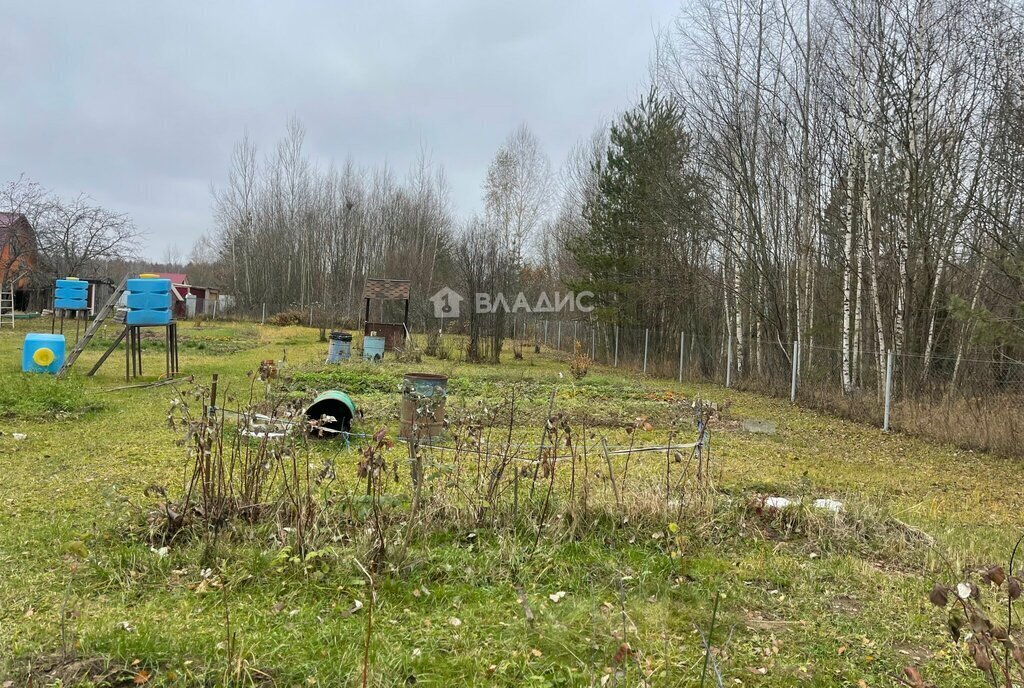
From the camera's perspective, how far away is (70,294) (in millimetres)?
16422

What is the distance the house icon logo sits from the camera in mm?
21748

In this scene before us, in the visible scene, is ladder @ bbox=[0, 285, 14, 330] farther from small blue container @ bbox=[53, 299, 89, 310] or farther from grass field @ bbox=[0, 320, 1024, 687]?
grass field @ bbox=[0, 320, 1024, 687]

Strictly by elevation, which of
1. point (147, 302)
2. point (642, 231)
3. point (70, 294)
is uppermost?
point (642, 231)

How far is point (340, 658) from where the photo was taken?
92.8 inches

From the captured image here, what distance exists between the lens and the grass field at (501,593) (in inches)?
92.4

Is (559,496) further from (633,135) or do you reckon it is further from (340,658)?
(633,135)

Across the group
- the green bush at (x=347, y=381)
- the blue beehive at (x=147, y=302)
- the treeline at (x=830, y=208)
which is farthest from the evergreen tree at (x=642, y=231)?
the blue beehive at (x=147, y=302)

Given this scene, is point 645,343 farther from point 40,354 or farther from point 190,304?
point 190,304

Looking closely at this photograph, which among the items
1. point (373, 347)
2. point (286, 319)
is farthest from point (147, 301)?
point (286, 319)

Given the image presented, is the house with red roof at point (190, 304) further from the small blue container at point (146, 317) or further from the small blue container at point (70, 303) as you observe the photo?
the small blue container at point (146, 317)

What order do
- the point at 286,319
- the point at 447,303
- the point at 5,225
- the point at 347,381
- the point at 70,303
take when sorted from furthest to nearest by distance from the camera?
the point at 286,319, the point at 5,225, the point at 447,303, the point at 70,303, the point at 347,381

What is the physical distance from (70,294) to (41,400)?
10474 millimetres

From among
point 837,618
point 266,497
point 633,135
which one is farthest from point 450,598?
point 633,135

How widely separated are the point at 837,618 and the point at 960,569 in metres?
1.19
